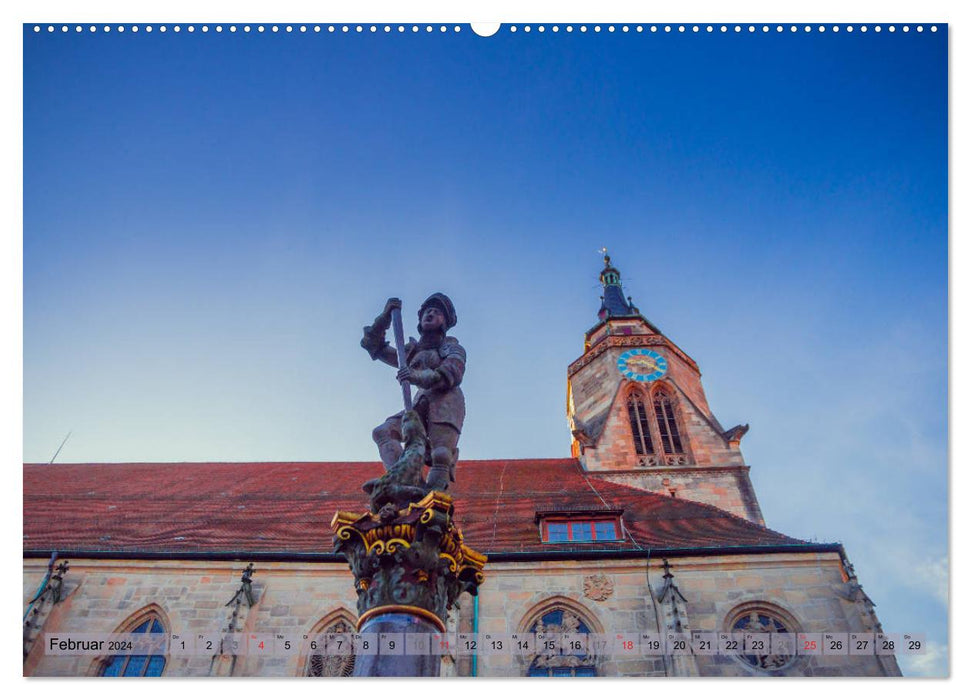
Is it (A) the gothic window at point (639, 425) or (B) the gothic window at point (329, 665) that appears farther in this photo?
(A) the gothic window at point (639, 425)

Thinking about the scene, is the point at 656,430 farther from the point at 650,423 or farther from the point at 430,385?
the point at 430,385

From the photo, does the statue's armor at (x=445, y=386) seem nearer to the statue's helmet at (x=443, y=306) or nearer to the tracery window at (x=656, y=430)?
the statue's helmet at (x=443, y=306)

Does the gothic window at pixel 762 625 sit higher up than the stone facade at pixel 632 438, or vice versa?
the stone facade at pixel 632 438

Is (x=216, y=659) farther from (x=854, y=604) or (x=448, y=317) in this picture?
(x=854, y=604)

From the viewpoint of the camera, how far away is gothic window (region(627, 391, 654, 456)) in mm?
20641

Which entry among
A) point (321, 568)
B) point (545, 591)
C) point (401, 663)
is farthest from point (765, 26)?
point (321, 568)

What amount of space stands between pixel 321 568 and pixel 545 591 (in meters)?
3.88

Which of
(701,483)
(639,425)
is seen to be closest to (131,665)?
(701,483)

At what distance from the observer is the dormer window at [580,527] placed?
45.1 feet

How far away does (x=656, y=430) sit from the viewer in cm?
2097

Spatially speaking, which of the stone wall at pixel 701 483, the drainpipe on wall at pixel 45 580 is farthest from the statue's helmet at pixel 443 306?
the stone wall at pixel 701 483

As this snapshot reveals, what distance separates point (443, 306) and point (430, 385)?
30.1 inches

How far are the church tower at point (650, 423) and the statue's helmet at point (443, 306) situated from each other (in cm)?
1446
